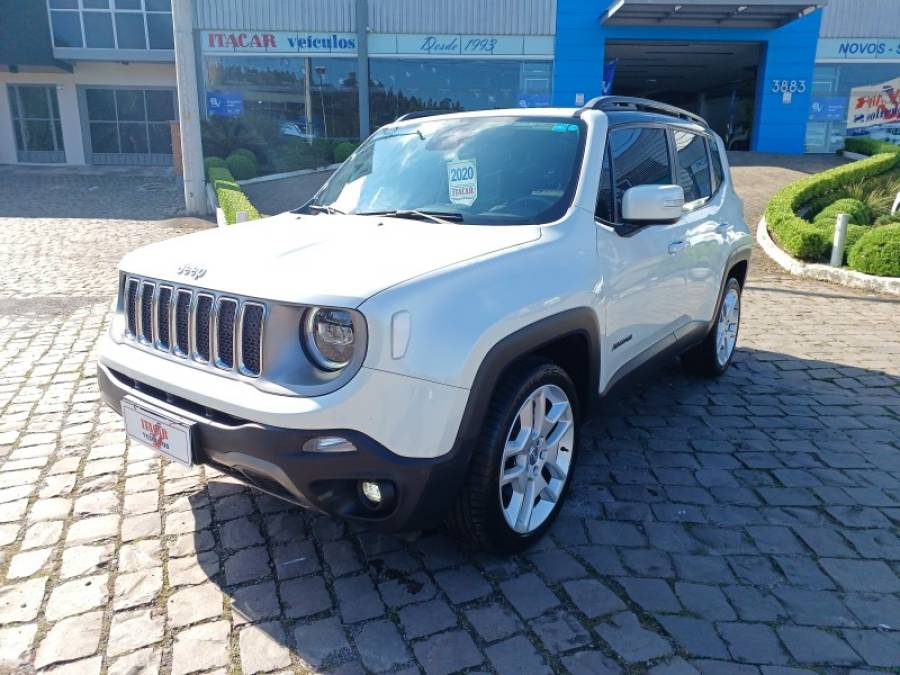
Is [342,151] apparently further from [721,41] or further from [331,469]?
[331,469]

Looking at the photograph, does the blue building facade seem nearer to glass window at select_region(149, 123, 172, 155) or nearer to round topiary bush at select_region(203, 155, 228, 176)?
round topiary bush at select_region(203, 155, 228, 176)

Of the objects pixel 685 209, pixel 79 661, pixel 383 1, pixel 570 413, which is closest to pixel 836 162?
pixel 383 1

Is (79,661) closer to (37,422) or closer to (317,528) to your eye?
(317,528)

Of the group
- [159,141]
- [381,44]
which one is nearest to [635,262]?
[381,44]

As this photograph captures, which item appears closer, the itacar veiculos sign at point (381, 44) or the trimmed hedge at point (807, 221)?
the trimmed hedge at point (807, 221)

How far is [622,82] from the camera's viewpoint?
35.0 m

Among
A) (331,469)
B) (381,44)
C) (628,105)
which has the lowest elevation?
(331,469)

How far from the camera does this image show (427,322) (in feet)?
7.97

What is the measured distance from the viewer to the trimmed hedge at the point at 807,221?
976 cm

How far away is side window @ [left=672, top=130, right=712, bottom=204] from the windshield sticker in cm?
154

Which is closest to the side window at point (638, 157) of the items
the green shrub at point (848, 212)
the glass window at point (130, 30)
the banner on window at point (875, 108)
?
the green shrub at point (848, 212)

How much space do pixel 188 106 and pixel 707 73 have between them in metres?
24.0

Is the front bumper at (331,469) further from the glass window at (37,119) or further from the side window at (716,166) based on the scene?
the glass window at (37,119)

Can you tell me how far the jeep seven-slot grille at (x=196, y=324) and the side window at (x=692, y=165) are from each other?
295 centimetres
